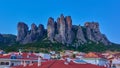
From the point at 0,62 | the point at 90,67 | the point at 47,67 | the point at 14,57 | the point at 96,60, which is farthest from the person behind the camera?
the point at 96,60

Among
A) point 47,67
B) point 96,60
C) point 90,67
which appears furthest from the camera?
point 96,60

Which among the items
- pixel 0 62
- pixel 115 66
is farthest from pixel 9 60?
pixel 115 66

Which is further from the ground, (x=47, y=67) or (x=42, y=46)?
(x=42, y=46)

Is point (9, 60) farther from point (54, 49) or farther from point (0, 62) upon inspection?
point (54, 49)

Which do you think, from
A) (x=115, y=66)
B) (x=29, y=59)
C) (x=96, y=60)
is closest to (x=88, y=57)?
(x=96, y=60)

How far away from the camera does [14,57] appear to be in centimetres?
8794

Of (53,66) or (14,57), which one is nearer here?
(53,66)

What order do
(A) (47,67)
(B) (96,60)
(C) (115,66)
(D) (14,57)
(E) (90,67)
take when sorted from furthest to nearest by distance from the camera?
(B) (96,60)
(C) (115,66)
(D) (14,57)
(E) (90,67)
(A) (47,67)

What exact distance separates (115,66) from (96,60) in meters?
18.5

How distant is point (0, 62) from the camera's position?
270 feet

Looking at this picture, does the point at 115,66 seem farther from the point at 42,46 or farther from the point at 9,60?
the point at 42,46

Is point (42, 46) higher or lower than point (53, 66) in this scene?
higher

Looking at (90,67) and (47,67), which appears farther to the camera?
(90,67)

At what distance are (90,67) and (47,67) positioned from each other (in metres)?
8.16
